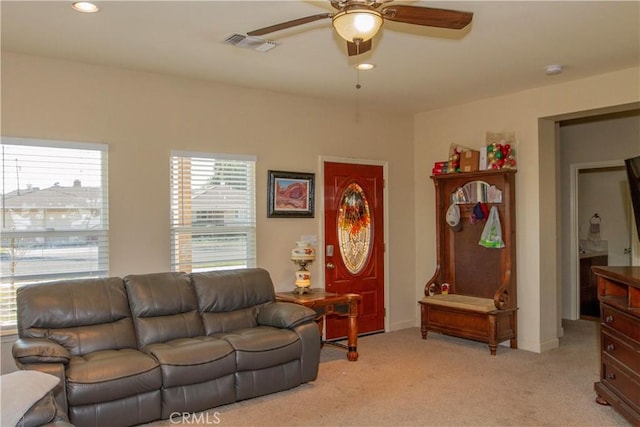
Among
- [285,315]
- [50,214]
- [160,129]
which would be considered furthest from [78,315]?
[160,129]

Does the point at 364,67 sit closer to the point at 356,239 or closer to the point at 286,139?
the point at 286,139

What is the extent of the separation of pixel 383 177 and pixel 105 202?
3.09 m

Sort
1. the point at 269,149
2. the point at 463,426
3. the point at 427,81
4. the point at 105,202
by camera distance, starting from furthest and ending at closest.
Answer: the point at 269,149 → the point at 427,81 → the point at 105,202 → the point at 463,426

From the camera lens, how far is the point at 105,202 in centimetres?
423

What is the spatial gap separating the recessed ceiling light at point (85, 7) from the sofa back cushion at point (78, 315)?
1.88m

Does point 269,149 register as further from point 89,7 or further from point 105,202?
point 89,7

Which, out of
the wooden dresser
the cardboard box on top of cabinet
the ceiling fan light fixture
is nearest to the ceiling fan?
the ceiling fan light fixture

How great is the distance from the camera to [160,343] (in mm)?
3773

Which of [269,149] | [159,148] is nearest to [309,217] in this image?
[269,149]

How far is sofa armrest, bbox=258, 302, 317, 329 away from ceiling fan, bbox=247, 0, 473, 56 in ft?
7.62

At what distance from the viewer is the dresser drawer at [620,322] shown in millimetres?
3169

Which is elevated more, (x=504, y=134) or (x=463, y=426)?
(x=504, y=134)

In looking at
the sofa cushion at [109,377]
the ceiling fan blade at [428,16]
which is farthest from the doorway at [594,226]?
the sofa cushion at [109,377]

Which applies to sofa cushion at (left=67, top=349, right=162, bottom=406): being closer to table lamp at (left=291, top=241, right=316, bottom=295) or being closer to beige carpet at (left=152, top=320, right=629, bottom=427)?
beige carpet at (left=152, top=320, right=629, bottom=427)
